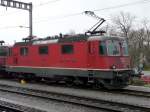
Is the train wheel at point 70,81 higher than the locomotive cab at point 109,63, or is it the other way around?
the locomotive cab at point 109,63

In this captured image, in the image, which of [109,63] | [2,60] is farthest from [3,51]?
[109,63]

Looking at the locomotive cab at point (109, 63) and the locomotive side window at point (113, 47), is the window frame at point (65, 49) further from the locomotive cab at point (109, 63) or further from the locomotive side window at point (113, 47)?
the locomotive side window at point (113, 47)

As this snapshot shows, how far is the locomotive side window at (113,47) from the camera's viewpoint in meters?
20.5

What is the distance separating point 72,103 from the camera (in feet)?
51.0

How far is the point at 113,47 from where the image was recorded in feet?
68.1

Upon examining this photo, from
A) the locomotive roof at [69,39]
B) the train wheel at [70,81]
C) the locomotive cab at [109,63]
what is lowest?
the train wheel at [70,81]

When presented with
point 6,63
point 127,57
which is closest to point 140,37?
point 6,63

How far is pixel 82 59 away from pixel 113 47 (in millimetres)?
1983

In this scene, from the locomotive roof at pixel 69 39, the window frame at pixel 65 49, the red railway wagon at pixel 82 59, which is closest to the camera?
the red railway wagon at pixel 82 59

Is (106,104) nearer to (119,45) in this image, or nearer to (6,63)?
(119,45)

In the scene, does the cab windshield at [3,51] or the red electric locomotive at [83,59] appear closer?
the red electric locomotive at [83,59]

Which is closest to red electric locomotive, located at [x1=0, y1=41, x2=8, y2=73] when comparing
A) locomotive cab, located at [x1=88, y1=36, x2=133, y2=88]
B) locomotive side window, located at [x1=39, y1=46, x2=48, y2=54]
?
locomotive side window, located at [x1=39, y1=46, x2=48, y2=54]

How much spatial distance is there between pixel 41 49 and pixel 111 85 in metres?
6.58

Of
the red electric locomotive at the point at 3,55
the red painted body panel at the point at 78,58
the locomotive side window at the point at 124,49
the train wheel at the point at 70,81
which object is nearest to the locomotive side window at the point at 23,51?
the red painted body panel at the point at 78,58
